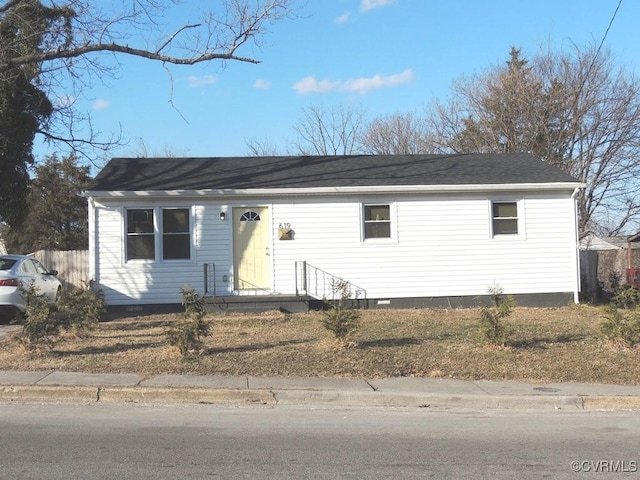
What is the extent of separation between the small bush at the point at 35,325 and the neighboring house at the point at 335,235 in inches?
208

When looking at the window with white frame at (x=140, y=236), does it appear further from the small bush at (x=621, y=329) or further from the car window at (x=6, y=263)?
the small bush at (x=621, y=329)

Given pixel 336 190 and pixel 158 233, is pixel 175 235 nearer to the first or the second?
pixel 158 233

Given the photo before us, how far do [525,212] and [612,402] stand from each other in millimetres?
9026

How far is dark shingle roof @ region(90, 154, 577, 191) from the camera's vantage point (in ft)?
50.3

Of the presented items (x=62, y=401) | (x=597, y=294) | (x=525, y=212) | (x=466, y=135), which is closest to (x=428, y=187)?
(x=525, y=212)

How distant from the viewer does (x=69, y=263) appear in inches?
816

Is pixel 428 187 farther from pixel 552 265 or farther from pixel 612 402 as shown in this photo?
pixel 612 402

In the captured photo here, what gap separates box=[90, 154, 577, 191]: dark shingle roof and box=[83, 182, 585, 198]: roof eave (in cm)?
16

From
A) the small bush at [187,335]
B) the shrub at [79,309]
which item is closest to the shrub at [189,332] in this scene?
the small bush at [187,335]

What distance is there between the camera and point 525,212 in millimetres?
15805

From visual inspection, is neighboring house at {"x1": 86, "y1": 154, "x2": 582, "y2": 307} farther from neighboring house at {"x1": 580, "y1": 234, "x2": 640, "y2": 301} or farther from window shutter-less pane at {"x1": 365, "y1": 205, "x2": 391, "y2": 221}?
neighboring house at {"x1": 580, "y1": 234, "x2": 640, "y2": 301}

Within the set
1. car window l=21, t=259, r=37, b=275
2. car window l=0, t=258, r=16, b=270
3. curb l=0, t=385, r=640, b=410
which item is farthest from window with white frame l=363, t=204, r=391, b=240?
curb l=0, t=385, r=640, b=410

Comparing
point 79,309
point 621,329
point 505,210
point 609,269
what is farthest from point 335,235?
point 609,269

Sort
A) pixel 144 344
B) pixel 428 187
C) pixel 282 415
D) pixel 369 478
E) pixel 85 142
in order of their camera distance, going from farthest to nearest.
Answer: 1. pixel 85 142
2. pixel 428 187
3. pixel 144 344
4. pixel 282 415
5. pixel 369 478
